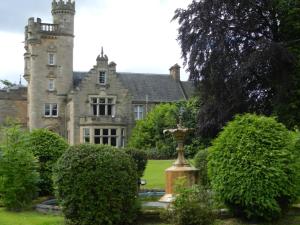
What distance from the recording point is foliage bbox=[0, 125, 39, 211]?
50.6 feet

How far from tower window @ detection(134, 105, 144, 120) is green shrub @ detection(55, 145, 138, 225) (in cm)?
4232

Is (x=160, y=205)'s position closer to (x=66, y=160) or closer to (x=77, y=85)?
(x=66, y=160)

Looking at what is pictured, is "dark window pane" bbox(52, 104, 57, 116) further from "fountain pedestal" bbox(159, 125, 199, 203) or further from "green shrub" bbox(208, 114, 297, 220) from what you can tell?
"green shrub" bbox(208, 114, 297, 220)

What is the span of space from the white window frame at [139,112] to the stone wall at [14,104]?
12.7 meters

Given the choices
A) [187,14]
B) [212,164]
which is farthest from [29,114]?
[212,164]

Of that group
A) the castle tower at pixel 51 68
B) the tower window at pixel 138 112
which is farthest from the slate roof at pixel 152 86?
the castle tower at pixel 51 68

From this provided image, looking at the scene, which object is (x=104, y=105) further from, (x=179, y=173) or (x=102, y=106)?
(x=179, y=173)

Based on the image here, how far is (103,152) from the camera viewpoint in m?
12.1

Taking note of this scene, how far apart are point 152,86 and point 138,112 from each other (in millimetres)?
4003

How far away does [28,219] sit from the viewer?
1357 cm

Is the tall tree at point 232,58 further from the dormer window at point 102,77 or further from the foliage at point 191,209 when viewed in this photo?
the dormer window at point 102,77

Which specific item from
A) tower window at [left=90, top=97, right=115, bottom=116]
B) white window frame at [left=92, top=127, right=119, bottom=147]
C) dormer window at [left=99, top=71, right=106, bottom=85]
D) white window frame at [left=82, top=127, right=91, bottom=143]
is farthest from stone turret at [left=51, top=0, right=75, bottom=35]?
white window frame at [left=92, top=127, right=119, bottom=147]

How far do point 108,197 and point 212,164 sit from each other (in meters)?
2.98

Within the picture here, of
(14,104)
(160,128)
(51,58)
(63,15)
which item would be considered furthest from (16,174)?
(14,104)
